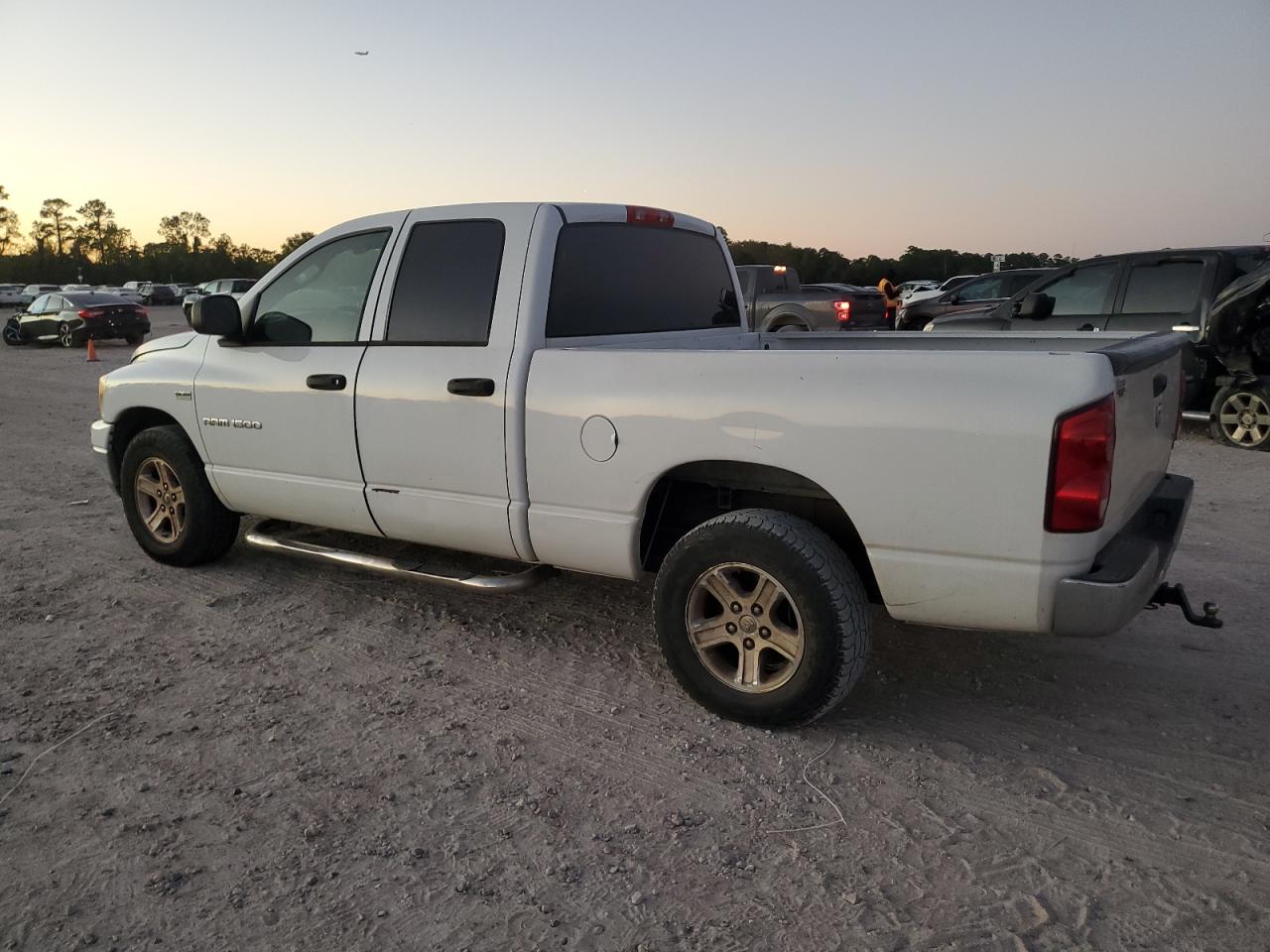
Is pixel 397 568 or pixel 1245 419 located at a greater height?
pixel 397 568

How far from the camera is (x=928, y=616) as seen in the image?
3.10 meters

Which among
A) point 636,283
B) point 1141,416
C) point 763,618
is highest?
point 636,283

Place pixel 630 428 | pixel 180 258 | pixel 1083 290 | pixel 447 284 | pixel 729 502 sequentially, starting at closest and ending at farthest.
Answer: pixel 630 428
pixel 729 502
pixel 447 284
pixel 1083 290
pixel 180 258

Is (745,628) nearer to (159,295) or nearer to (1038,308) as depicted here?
(1038,308)

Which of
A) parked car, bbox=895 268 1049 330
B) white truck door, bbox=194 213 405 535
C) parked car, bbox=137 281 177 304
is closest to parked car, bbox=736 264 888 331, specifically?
parked car, bbox=895 268 1049 330

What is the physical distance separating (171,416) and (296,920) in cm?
355

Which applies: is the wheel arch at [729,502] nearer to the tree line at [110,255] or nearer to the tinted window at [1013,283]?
the tinted window at [1013,283]

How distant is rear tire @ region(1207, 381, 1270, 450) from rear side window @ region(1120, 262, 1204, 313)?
903mm

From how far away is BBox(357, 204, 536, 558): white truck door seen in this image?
390cm

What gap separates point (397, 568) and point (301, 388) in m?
1.00

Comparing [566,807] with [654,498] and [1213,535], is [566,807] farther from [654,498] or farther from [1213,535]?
[1213,535]

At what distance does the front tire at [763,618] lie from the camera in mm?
3207

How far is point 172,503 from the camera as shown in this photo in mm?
5254

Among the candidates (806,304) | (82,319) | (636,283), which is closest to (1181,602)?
(636,283)
